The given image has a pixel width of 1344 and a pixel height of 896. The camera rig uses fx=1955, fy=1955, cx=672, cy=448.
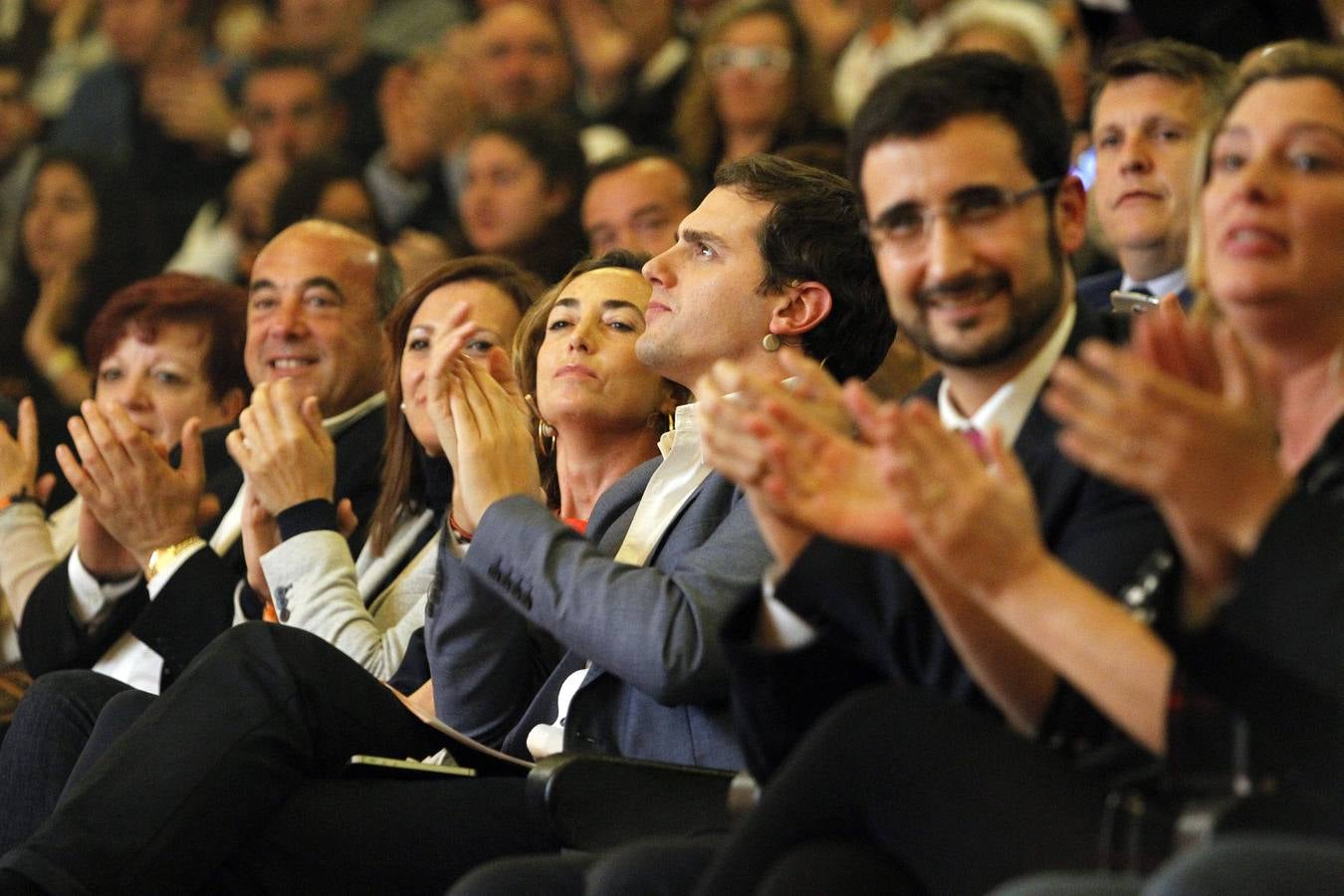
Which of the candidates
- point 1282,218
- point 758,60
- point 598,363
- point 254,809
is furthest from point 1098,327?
point 758,60

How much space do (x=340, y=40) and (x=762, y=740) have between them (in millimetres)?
5155

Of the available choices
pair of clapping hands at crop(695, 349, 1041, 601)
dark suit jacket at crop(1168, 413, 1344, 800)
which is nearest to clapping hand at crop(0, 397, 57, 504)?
pair of clapping hands at crop(695, 349, 1041, 601)

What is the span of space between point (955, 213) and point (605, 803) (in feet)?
2.21

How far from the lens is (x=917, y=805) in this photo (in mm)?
1410

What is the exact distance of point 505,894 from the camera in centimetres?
167

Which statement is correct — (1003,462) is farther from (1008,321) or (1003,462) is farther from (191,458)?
(191,458)

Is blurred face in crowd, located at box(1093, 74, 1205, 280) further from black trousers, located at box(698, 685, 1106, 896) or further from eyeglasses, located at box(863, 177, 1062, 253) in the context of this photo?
black trousers, located at box(698, 685, 1106, 896)

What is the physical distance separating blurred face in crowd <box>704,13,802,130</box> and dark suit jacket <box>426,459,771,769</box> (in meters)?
2.46

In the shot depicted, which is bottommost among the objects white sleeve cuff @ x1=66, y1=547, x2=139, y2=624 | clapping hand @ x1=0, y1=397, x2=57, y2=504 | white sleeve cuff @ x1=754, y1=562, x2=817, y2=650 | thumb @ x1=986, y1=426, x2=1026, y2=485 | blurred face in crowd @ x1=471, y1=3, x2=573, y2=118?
white sleeve cuff @ x1=66, y1=547, x2=139, y2=624

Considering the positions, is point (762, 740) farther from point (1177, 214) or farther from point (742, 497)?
point (1177, 214)

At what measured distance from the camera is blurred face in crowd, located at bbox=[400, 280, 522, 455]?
2.89 metres

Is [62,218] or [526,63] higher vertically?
[526,63]

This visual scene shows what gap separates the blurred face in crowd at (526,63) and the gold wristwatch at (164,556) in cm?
290

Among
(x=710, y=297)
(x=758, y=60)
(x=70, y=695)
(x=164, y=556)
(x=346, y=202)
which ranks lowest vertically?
(x=70, y=695)
